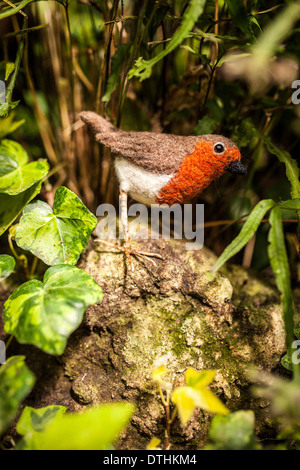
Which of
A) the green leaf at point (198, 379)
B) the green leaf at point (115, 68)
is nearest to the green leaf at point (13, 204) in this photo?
the green leaf at point (115, 68)

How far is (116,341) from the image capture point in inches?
38.0

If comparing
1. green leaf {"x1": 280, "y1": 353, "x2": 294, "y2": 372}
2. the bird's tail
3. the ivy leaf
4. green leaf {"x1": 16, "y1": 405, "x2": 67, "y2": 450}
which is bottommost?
green leaf {"x1": 280, "y1": 353, "x2": 294, "y2": 372}

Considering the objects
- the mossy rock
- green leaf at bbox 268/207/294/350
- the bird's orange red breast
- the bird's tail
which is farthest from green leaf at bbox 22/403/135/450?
the bird's tail

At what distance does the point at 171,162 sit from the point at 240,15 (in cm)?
44

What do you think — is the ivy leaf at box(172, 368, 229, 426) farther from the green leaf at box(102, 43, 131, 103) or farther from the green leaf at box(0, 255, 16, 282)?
the green leaf at box(102, 43, 131, 103)

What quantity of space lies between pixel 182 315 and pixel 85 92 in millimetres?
1104

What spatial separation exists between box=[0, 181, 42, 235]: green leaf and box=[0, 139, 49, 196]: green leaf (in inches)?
1.2

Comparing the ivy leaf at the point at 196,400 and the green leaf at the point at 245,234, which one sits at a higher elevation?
the green leaf at the point at 245,234

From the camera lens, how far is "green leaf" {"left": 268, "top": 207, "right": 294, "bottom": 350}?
77 cm

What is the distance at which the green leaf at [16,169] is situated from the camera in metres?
0.98

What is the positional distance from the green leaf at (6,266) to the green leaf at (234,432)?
648mm

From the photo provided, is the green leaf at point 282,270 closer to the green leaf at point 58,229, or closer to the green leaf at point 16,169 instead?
the green leaf at point 58,229
